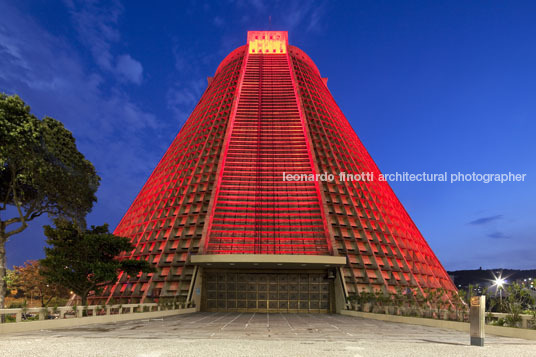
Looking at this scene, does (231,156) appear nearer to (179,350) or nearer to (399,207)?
(399,207)

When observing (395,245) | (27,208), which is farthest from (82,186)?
(395,245)

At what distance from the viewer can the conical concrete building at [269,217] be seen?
1813 inches

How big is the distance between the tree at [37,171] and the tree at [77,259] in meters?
4.23

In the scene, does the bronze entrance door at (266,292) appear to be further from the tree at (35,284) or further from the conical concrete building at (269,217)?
the tree at (35,284)

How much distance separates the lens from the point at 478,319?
1650 centimetres

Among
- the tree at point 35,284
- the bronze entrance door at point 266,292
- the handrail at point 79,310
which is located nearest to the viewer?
the handrail at point 79,310

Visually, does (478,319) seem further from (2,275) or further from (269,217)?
(269,217)

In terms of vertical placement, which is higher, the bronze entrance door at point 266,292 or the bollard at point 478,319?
the bollard at point 478,319

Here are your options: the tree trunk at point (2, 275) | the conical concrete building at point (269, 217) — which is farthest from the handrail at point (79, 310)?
the conical concrete building at point (269, 217)

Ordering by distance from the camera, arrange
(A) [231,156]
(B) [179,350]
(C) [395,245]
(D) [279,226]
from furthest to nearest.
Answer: (A) [231,156] < (C) [395,245] < (D) [279,226] < (B) [179,350]

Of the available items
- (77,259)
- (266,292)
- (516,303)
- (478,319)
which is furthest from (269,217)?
(478,319)

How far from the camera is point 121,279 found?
1943 inches

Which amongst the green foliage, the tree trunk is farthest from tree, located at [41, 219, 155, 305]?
the green foliage

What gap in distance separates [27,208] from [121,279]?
78.5 feet
